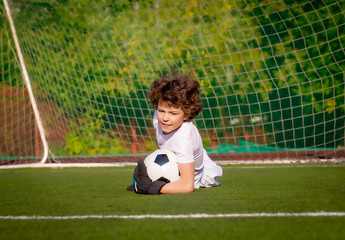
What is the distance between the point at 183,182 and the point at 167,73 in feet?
15.0

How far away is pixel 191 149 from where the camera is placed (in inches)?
147

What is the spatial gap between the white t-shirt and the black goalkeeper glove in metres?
0.23

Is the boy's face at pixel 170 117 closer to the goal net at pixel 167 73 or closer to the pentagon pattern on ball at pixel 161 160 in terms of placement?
the pentagon pattern on ball at pixel 161 160

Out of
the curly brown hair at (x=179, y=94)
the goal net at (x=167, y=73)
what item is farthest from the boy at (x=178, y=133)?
the goal net at (x=167, y=73)

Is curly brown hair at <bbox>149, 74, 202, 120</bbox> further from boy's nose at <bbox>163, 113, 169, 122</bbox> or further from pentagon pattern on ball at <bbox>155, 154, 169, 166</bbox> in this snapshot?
pentagon pattern on ball at <bbox>155, 154, 169, 166</bbox>

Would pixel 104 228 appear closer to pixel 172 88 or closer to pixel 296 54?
pixel 172 88

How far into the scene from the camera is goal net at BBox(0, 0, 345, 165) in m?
7.36

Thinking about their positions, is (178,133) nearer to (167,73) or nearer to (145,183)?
(145,183)

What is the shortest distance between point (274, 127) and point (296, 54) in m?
1.53

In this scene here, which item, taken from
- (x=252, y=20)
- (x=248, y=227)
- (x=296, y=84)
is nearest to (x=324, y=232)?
(x=248, y=227)

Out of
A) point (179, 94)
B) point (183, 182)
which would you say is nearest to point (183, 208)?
point (183, 182)

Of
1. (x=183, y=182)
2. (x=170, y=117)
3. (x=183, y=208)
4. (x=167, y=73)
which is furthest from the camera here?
(x=167, y=73)

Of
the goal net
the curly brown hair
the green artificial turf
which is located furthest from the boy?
the goal net

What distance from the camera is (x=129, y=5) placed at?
28.3ft
